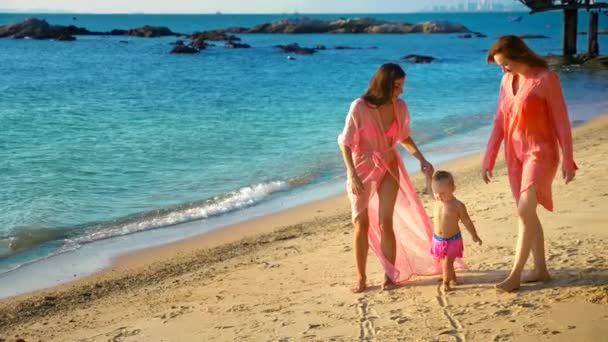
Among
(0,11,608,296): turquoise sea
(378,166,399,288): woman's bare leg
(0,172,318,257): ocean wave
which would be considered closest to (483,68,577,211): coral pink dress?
(378,166,399,288): woman's bare leg

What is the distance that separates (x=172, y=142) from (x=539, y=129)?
1359cm

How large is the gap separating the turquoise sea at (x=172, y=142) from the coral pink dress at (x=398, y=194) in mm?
3966

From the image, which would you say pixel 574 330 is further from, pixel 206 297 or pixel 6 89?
pixel 6 89

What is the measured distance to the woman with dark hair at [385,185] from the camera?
5.50 meters

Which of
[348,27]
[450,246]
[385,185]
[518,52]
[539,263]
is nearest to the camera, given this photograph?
[518,52]

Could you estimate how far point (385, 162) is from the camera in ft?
18.2

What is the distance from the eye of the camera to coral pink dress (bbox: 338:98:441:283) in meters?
5.52

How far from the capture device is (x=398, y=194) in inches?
234

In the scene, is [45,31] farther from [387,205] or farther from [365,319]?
[365,319]

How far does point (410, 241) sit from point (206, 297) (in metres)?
1.77

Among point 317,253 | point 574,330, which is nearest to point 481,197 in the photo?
point 317,253

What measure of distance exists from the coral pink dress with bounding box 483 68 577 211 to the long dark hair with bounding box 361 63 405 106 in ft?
2.45

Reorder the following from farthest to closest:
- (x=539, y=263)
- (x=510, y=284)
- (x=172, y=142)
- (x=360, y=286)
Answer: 1. (x=172, y=142)
2. (x=360, y=286)
3. (x=539, y=263)
4. (x=510, y=284)

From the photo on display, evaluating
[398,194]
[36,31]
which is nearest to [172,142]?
[398,194]
